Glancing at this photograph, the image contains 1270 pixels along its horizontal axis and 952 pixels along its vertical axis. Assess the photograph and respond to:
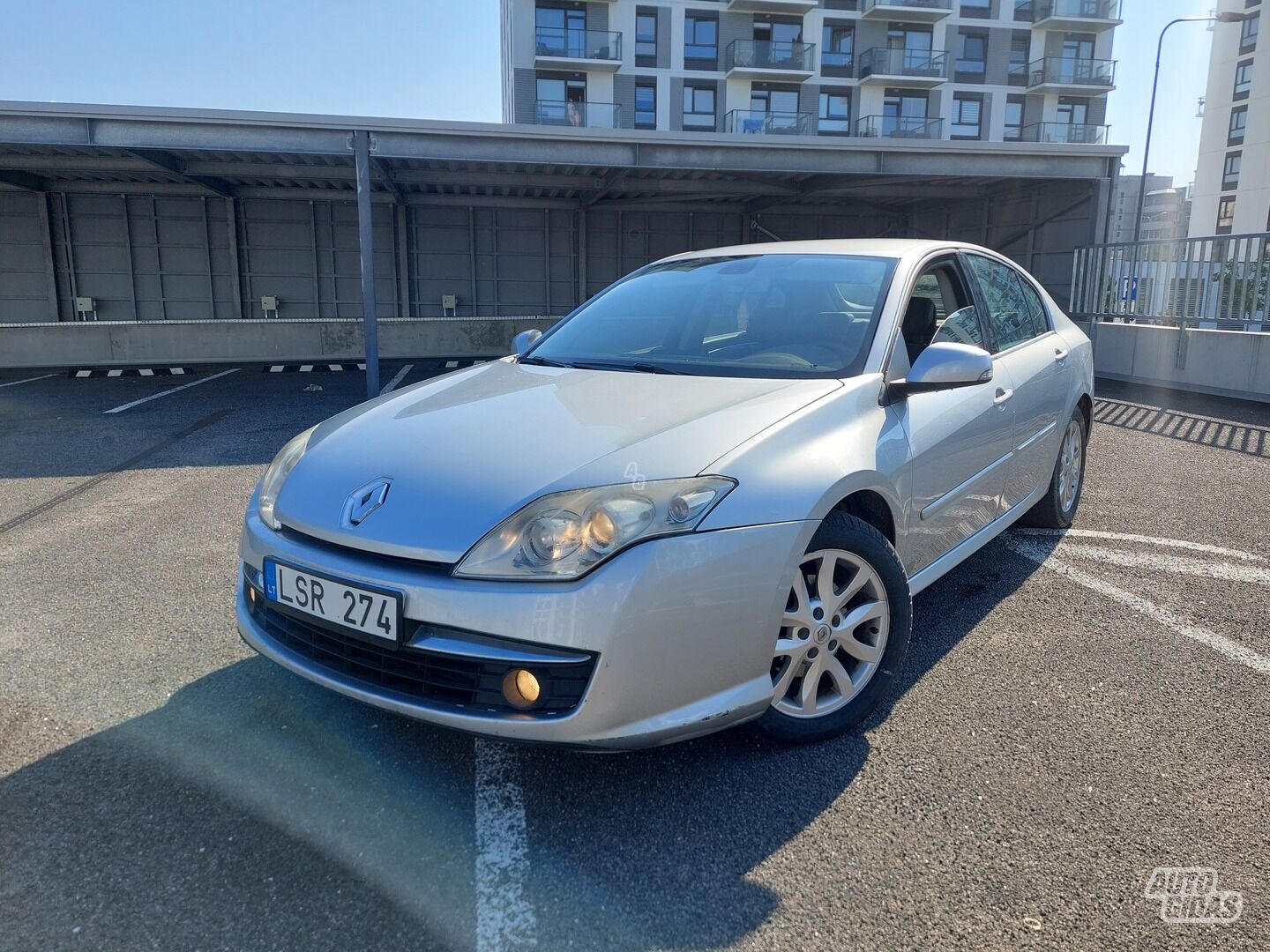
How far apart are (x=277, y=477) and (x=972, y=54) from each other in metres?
49.2

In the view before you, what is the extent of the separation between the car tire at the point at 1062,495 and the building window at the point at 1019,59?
4660 cm

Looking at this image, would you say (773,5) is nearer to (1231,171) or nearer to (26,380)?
(1231,171)

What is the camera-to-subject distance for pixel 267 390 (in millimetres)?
11656

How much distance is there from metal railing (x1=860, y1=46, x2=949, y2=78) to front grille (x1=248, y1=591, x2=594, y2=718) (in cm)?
4511

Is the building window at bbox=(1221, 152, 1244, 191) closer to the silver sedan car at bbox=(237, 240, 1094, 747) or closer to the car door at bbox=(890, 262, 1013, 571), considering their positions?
the car door at bbox=(890, 262, 1013, 571)

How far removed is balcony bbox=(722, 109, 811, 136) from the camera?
40.2m

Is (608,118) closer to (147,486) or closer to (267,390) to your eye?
(267,390)

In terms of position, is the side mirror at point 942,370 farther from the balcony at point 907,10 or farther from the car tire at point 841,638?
the balcony at point 907,10

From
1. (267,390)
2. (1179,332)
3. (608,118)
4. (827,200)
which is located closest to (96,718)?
(267,390)

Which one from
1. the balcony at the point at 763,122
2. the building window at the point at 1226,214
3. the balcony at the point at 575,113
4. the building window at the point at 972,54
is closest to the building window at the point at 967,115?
the building window at the point at 972,54

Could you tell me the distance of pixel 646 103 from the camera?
130 feet

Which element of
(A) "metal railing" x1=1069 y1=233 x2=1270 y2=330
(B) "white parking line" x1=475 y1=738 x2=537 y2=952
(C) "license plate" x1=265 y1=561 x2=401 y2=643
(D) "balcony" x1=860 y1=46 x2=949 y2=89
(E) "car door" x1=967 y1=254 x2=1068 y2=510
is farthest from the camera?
(D) "balcony" x1=860 y1=46 x2=949 y2=89

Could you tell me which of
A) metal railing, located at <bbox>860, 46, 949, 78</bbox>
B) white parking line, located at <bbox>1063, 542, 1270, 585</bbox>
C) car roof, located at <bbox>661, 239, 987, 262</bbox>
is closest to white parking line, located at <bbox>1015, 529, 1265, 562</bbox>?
white parking line, located at <bbox>1063, 542, 1270, 585</bbox>

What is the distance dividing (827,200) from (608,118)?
20.0 m
